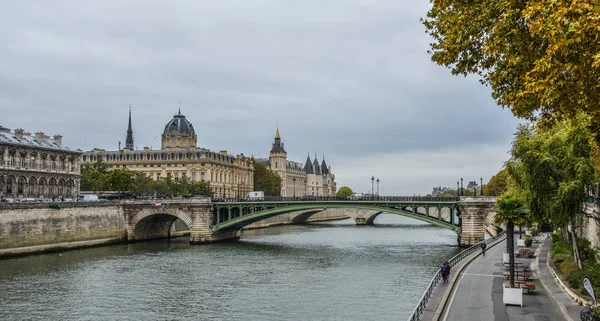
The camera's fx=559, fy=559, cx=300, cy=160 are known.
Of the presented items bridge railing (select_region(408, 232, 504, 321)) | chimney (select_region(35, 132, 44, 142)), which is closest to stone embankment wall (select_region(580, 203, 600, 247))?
bridge railing (select_region(408, 232, 504, 321))

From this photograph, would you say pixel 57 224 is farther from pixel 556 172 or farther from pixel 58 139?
pixel 556 172

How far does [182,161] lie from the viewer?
128 metres

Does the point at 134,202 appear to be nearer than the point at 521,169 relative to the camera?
No

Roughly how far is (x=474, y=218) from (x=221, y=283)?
106 ft

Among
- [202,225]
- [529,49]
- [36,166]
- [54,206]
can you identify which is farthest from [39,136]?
[529,49]

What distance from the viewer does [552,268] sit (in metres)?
32.7

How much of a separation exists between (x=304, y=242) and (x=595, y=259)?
4220 cm

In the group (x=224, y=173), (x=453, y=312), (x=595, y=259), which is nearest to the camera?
(x=453, y=312)

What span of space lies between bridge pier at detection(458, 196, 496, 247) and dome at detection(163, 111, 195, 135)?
91417 mm

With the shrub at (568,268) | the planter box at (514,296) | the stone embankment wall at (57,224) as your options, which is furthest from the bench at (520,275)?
the stone embankment wall at (57,224)

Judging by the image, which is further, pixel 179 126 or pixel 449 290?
pixel 179 126

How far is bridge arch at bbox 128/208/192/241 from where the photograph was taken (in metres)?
70.1

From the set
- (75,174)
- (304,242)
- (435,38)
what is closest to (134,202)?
(75,174)

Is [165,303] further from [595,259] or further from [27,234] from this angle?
[27,234]
